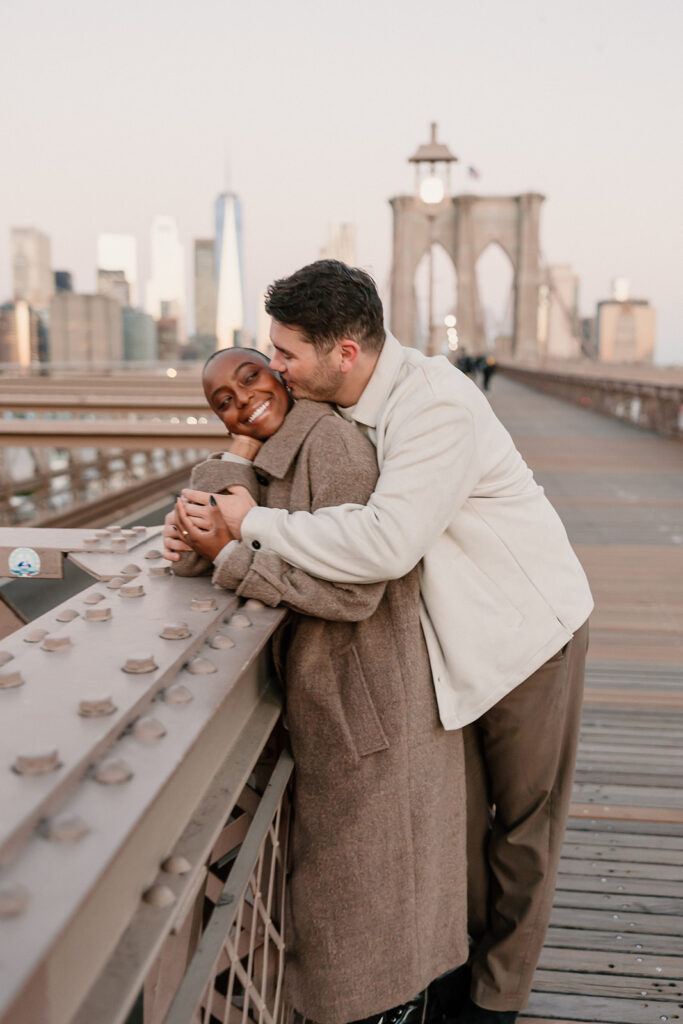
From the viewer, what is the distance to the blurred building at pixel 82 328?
68.3 m

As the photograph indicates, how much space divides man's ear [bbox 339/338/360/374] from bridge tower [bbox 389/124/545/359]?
1976 inches

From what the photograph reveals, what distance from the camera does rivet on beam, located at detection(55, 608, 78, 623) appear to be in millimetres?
1260

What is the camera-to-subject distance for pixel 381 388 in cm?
155

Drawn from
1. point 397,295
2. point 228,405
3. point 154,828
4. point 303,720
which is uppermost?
point 397,295

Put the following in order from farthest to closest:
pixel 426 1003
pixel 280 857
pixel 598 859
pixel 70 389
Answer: pixel 70 389, pixel 598 859, pixel 426 1003, pixel 280 857

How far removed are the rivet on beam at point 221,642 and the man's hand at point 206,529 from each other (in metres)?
0.25

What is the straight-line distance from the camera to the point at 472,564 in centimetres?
158

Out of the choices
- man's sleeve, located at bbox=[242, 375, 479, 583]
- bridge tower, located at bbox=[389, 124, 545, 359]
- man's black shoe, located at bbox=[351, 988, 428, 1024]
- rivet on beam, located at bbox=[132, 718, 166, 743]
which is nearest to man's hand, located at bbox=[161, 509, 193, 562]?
man's sleeve, located at bbox=[242, 375, 479, 583]

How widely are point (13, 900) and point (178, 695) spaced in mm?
384

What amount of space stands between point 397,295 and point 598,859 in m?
53.2

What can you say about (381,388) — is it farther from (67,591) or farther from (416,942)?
(67,591)

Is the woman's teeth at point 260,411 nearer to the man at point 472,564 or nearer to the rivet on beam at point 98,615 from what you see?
the man at point 472,564

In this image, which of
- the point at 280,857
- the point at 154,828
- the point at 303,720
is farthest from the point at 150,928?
the point at 280,857

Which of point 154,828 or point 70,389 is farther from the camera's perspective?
point 70,389
